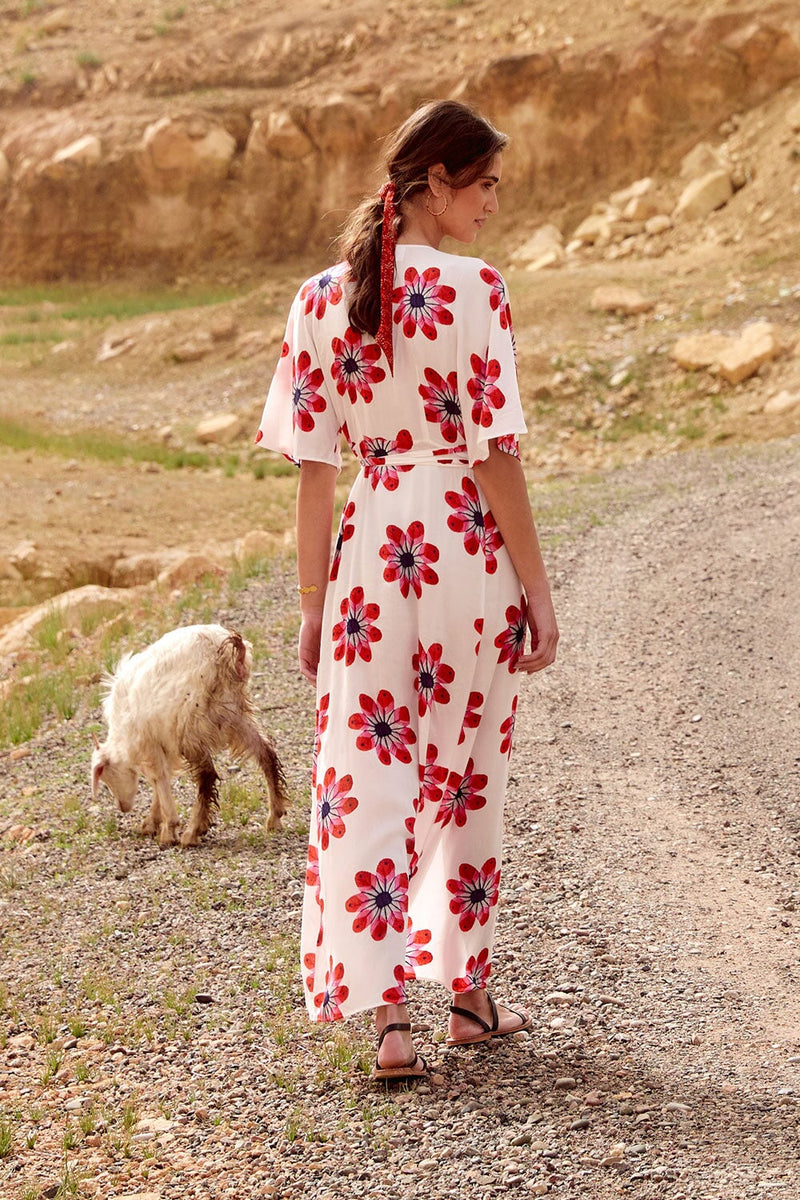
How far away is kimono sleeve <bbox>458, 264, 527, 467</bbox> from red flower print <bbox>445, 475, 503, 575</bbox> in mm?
126

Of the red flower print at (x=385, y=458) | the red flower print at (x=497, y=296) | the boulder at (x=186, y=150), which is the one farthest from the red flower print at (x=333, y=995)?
the boulder at (x=186, y=150)

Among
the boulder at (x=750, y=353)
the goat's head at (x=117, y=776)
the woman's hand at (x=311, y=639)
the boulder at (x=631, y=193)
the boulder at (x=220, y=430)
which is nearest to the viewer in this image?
the woman's hand at (x=311, y=639)

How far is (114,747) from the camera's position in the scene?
20.5 feet

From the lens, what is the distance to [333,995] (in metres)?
3.63

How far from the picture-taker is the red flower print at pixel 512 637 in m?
3.67

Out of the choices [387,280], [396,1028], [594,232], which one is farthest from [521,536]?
[594,232]

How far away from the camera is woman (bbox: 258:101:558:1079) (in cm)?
351

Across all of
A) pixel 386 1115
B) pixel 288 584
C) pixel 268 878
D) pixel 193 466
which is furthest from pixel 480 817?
pixel 193 466

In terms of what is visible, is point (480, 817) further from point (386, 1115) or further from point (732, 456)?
point (732, 456)

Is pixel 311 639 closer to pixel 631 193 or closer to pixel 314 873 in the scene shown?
pixel 314 873

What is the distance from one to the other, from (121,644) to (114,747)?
3.61 m

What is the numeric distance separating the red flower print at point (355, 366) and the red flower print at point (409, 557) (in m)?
0.35

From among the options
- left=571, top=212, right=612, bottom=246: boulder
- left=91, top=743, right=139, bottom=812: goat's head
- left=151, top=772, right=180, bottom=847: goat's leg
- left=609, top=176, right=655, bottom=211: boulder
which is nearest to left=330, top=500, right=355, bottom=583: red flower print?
left=151, top=772, right=180, bottom=847: goat's leg

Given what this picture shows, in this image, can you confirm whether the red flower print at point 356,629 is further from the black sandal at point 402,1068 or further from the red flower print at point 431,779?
the black sandal at point 402,1068
